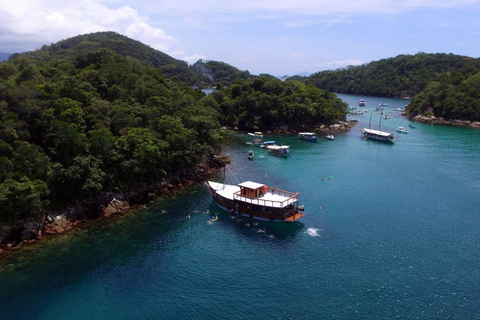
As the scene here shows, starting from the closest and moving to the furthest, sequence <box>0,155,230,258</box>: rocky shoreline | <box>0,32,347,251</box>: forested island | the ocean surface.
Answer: the ocean surface, <box>0,155,230,258</box>: rocky shoreline, <box>0,32,347,251</box>: forested island

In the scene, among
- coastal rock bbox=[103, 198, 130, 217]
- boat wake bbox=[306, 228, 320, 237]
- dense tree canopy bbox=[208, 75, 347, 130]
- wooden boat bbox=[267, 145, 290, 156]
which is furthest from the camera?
dense tree canopy bbox=[208, 75, 347, 130]

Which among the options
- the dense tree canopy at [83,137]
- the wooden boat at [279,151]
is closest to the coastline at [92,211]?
the dense tree canopy at [83,137]

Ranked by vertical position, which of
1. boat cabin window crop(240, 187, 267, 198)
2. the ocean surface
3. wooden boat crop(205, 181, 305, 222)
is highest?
boat cabin window crop(240, 187, 267, 198)

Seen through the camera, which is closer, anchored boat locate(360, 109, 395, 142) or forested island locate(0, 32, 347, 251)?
forested island locate(0, 32, 347, 251)

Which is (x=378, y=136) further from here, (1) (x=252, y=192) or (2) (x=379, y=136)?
(1) (x=252, y=192)

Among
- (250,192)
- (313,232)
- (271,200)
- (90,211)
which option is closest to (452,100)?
(271,200)

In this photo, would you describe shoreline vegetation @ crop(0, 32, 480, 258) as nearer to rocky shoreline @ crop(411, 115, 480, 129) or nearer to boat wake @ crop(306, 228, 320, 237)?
boat wake @ crop(306, 228, 320, 237)

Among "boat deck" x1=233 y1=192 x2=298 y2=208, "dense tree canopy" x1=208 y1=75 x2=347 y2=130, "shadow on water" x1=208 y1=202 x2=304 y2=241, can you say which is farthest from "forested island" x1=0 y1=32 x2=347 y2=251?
"dense tree canopy" x1=208 y1=75 x2=347 y2=130
